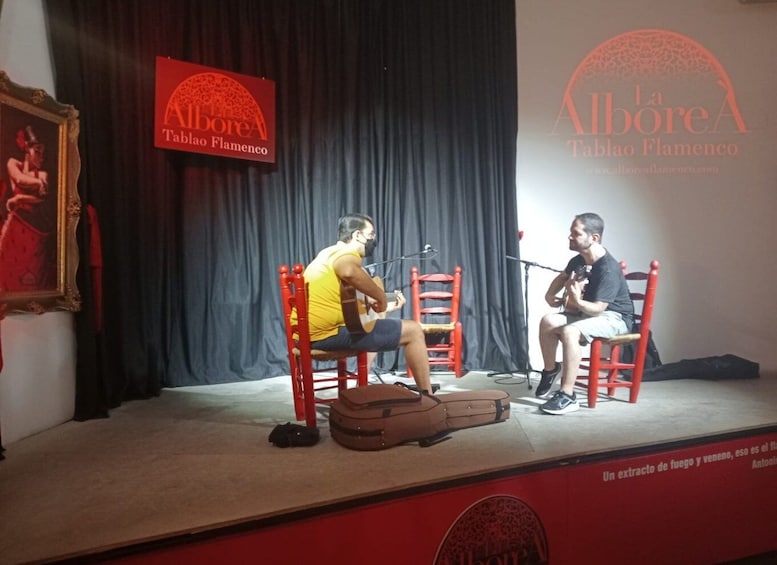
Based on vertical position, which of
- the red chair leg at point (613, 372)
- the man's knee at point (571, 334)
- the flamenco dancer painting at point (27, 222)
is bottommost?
the red chair leg at point (613, 372)

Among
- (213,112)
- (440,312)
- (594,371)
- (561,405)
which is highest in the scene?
(213,112)

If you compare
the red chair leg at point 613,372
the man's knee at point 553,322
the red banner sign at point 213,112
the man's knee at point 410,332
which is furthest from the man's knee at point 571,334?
the red banner sign at point 213,112

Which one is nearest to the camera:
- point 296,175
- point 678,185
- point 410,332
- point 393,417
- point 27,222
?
point 393,417

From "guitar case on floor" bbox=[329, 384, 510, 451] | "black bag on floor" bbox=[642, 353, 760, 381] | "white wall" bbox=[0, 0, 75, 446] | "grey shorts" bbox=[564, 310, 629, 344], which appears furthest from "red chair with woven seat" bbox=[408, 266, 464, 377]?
"white wall" bbox=[0, 0, 75, 446]

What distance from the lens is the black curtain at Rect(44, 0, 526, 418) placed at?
2.94 meters

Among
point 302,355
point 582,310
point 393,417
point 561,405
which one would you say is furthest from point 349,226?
point 561,405

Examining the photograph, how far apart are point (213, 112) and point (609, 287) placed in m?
2.50

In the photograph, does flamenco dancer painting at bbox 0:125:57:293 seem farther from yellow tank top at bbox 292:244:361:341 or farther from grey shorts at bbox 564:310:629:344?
grey shorts at bbox 564:310:629:344

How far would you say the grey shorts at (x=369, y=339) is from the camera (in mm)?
2414

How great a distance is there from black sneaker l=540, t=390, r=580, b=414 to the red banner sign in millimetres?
2242

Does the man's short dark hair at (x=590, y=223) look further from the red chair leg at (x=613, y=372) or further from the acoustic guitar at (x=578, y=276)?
the red chair leg at (x=613, y=372)

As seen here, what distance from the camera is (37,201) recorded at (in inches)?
89.0

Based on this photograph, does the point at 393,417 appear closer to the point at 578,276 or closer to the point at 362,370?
the point at 362,370

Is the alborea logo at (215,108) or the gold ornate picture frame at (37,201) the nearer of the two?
the gold ornate picture frame at (37,201)
